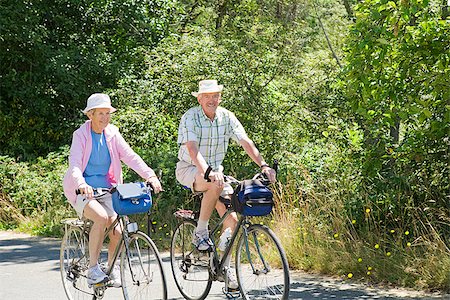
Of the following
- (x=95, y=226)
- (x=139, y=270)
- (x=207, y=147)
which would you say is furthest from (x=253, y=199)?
(x=95, y=226)

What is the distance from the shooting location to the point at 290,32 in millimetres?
16797

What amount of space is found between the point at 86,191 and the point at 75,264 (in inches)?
49.3

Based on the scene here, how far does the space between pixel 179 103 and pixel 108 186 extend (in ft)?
21.8

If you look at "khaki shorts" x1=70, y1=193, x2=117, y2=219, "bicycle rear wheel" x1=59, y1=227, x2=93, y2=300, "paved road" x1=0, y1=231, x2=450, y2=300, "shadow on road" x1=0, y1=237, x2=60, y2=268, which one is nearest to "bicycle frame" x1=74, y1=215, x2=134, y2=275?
"khaki shorts" x1=70, y1=193, x2=117, y2=219

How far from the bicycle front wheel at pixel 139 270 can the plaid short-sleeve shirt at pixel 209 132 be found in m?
1.20

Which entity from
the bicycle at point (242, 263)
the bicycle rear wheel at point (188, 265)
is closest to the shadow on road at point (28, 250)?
the bicycle rear wheel at point (188, 265)

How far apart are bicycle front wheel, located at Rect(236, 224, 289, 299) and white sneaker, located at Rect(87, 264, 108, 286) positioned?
1.13 meters

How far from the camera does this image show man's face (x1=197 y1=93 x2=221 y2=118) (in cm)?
819

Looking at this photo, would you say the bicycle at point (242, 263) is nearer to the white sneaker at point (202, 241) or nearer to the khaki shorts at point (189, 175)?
the white sneaker at point (202, 241)

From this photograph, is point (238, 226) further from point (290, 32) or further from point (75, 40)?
point (75, 40)

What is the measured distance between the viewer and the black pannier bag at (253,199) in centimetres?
749

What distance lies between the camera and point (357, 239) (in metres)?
9.98

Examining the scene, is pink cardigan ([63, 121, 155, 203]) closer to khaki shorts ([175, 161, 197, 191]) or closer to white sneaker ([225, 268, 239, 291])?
khaki shorts ([175, 161, 197, 191])

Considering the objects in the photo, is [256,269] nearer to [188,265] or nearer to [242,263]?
[242,263]
